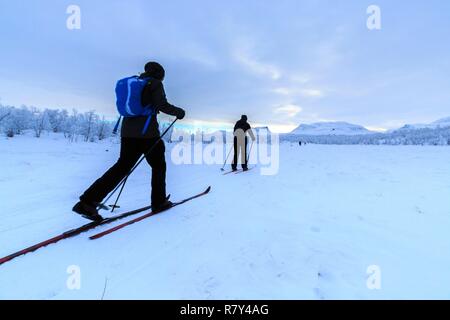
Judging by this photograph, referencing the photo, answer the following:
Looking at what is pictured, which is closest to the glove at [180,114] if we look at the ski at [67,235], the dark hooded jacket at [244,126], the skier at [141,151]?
the skier at [141,151]

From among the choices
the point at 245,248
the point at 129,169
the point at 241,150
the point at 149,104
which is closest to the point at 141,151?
the point at 129,169

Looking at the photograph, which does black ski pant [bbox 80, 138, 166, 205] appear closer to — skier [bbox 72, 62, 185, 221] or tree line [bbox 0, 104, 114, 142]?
skier [bbox 72, 62, 185, 221]

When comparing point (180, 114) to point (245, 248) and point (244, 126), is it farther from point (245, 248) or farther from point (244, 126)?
point (244, 126)

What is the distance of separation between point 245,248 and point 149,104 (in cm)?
230

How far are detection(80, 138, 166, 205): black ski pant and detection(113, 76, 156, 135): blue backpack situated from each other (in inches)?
9.7

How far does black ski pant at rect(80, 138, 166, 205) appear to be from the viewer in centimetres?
288

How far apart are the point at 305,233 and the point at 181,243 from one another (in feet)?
4.98

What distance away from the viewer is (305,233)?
2787 mm

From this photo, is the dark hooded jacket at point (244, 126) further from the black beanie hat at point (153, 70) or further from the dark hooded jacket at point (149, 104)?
the dark hooded jacket at point (149, 104)

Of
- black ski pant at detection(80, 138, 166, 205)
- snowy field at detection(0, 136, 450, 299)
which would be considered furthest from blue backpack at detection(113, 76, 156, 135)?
snowy field at detection(0, 136, 450, 299)

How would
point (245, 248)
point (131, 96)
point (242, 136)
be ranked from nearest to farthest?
point (245, 248) < point (131, 96) < point (242, 136)

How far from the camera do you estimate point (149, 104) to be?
3.18 meters

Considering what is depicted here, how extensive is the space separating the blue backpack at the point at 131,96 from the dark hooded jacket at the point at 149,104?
57mm
